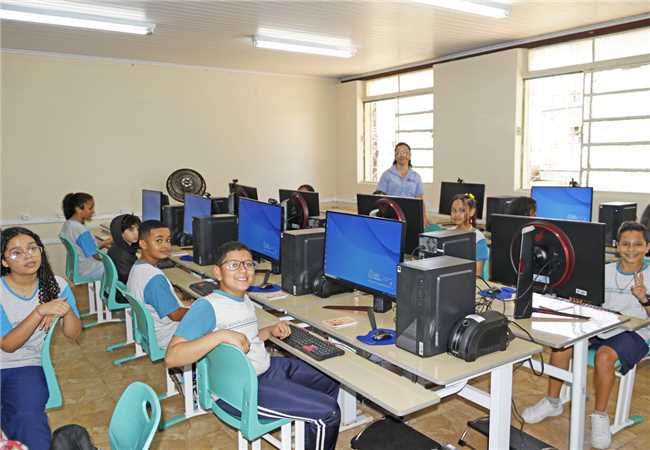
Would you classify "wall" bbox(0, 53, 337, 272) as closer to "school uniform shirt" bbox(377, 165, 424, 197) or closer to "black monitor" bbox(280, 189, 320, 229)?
"school uniform shirt" bbox(377, 165, 424, 197)

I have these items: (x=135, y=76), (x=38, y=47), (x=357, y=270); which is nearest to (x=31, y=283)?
(x=357, y=270)

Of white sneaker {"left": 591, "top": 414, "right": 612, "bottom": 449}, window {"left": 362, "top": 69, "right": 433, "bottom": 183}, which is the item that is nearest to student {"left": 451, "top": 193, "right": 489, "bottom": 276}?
white sneaker {"left": 591, "top": 414, "right": 612, "bottom": 449}

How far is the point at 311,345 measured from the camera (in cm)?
222

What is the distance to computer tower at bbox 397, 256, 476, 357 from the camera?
197cm

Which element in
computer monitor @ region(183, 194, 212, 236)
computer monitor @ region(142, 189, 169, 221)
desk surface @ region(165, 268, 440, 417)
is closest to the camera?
desk surface @ region(165, 268, 440, 417)

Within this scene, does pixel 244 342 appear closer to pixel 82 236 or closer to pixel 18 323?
pixel 18 323

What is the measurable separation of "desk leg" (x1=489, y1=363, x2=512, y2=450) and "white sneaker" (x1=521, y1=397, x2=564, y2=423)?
958 mm

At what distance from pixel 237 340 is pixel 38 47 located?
19.7ft

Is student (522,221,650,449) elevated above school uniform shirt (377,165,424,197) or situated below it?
below

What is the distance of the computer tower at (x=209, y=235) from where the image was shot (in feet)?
12.8

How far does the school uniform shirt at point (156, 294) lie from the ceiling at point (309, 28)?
2783mm

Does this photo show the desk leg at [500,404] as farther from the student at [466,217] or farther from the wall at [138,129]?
the wall at [138,129]

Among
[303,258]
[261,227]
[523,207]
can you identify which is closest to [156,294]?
[303,258]

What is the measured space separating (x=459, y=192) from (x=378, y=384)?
169 inches
